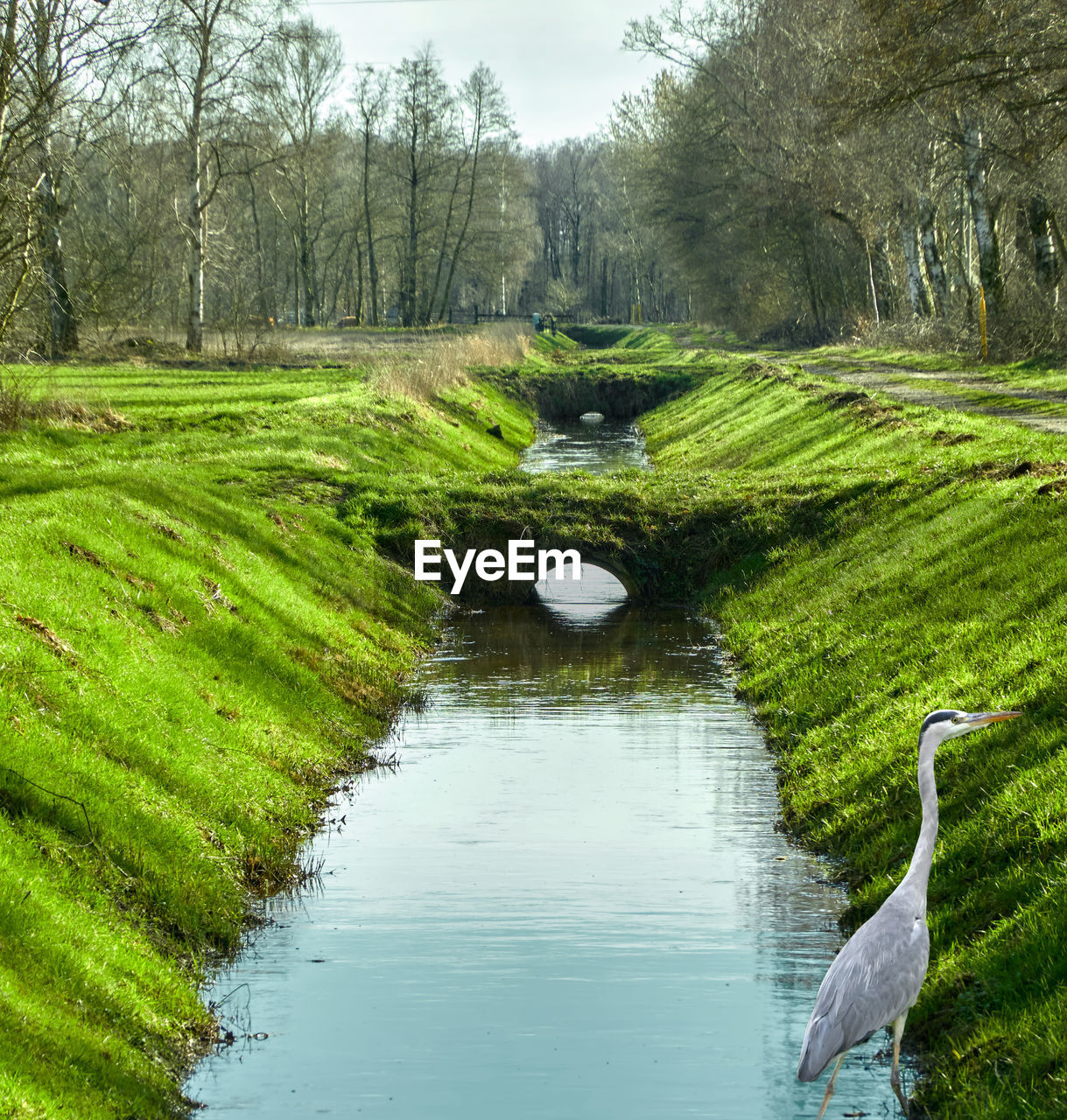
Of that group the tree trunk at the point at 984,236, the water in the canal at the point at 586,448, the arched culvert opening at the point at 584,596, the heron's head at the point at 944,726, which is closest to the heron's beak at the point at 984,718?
the heron's head at the point at 944,726

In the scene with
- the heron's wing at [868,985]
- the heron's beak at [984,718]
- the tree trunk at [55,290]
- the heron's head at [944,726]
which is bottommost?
the heron's wing at [868,985]

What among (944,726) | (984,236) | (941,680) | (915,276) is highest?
(915,276)

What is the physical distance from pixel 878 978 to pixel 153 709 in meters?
6.85

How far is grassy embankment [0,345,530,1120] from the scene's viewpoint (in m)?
7.32

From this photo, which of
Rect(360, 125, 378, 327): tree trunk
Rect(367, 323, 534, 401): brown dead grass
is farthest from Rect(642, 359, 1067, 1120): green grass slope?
Rect(360, 125, 378, 327): tree trunk

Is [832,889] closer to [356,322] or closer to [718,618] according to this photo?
[718,618]

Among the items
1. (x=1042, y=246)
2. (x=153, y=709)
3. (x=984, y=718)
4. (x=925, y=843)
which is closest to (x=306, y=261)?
(x=1042, y=246)

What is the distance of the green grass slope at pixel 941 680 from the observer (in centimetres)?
734

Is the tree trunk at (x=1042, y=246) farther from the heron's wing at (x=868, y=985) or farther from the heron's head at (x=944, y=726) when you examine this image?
the heron's wing at (x=868, y=985)

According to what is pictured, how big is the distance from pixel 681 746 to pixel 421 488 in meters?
11.0

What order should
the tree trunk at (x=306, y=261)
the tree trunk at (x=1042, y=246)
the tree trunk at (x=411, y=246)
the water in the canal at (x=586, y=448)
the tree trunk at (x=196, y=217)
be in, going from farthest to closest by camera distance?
the tree trunk at (x=411, y=246), the tree trunk at (x=306, y=261), the tree trunk at (x=196, y=217), the water in the canal at (x=586, y=448), the tree trunk at (x=1042, y=246)

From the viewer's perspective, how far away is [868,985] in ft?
21.2

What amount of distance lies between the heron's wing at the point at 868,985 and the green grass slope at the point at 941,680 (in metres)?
0.70

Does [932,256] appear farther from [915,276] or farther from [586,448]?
[586,448]
